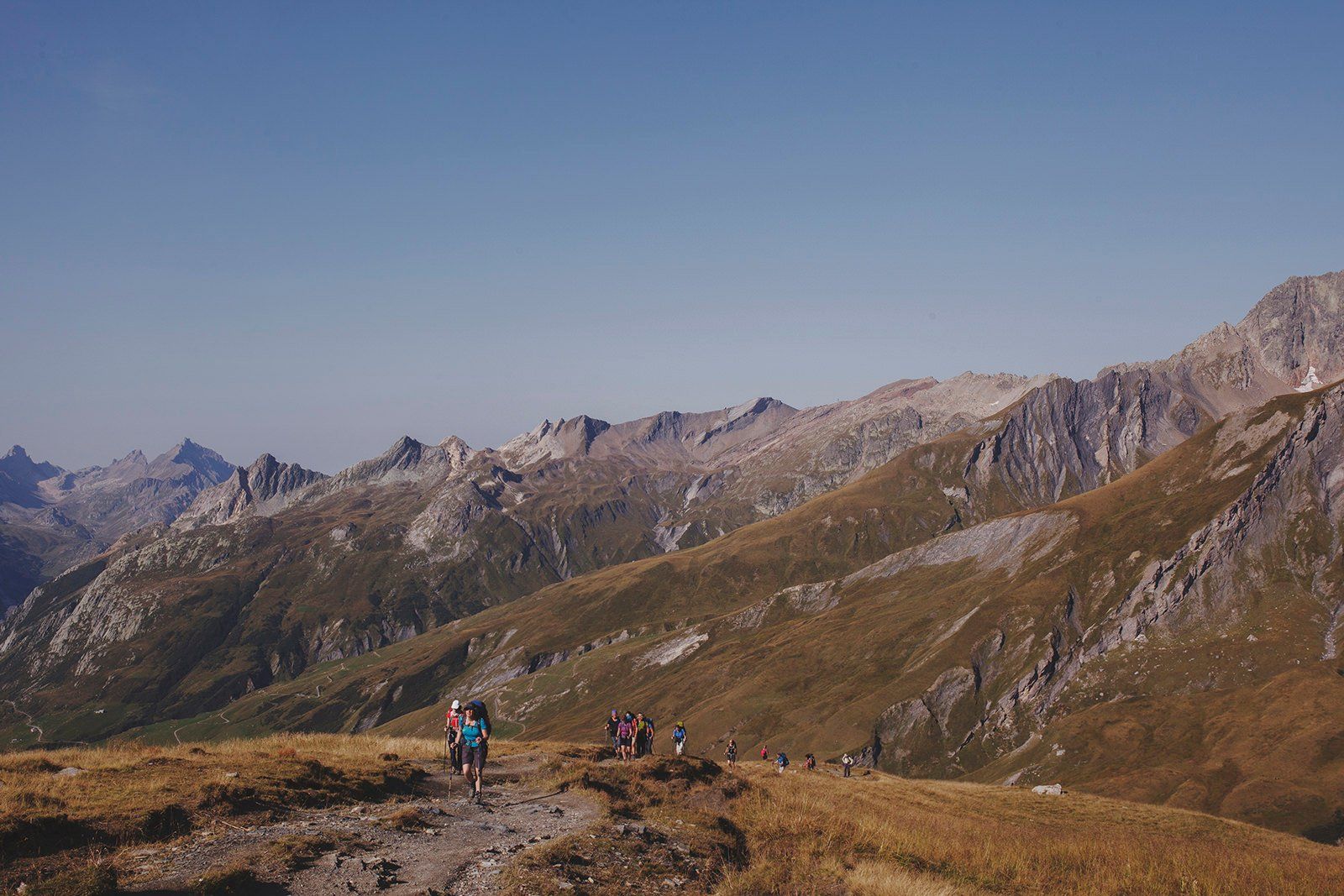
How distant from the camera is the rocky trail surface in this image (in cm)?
1784

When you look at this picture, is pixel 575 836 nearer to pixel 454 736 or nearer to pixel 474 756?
pixel 474 756

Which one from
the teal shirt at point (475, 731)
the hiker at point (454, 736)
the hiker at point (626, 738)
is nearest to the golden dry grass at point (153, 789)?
the hiker at point (454, 736)

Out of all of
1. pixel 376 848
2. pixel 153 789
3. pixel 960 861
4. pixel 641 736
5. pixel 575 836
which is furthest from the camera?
pixel 641 736

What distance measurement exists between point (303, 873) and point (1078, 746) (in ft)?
653

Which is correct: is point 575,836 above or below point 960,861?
above

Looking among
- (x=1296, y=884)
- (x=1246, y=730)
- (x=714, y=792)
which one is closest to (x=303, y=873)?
(x=714, y=792)

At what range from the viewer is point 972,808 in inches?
2231

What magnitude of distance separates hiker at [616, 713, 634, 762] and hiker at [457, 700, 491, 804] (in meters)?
10.9

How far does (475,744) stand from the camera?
27625 mm

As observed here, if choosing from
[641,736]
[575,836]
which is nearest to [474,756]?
[575,836]

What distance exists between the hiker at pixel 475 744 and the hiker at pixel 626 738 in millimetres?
10855

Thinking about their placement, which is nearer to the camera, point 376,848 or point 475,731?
point 376,848

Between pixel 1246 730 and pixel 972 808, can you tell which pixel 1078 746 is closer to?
pixel 1246 730

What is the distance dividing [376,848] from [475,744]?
7019 mm
